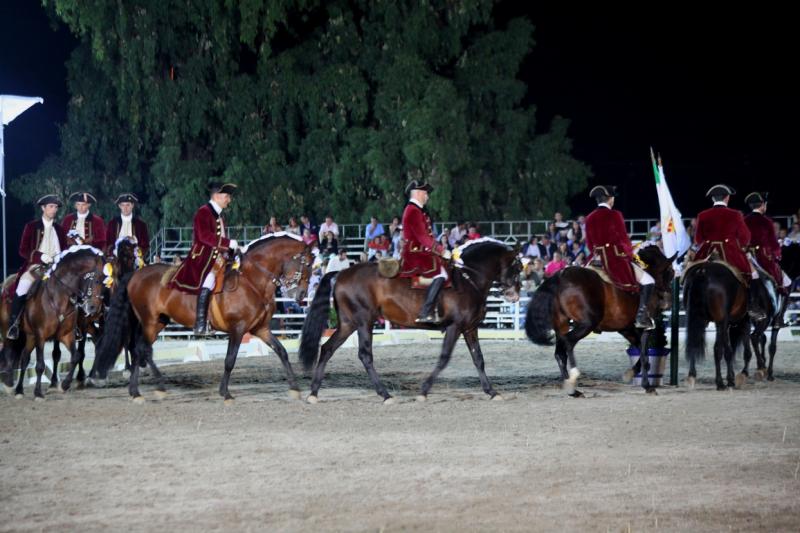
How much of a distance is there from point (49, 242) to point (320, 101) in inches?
798

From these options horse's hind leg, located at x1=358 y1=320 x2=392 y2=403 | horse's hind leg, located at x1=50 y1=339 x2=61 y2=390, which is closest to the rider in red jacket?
horse's hind leg, located at x1=358 y1=320 x2=392 y2=403

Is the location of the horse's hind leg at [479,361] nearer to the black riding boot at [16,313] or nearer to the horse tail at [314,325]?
the horse tail at [314,325]

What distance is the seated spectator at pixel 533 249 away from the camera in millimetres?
26750

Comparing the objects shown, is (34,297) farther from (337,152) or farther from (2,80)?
(2,80)

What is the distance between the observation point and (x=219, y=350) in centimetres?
2178

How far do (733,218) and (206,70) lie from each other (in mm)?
23698

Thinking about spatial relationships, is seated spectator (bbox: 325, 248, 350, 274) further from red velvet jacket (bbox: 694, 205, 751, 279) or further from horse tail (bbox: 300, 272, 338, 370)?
red velvet jacket (bbox: 694, 205, 751, 279)

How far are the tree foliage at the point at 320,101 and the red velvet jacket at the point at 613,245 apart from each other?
19.0 meters

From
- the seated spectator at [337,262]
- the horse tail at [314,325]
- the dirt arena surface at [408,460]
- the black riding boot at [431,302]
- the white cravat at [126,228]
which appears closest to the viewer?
the dirt arena surface at [408,460]

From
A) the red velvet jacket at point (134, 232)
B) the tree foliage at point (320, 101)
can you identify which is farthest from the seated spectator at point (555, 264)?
the red velvet jacket at point (134, 232)

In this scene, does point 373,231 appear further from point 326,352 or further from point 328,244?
point 326,352

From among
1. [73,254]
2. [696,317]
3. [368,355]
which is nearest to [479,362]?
[368,355]

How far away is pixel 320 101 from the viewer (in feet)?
115

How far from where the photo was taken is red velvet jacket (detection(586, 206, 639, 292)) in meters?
14.4
